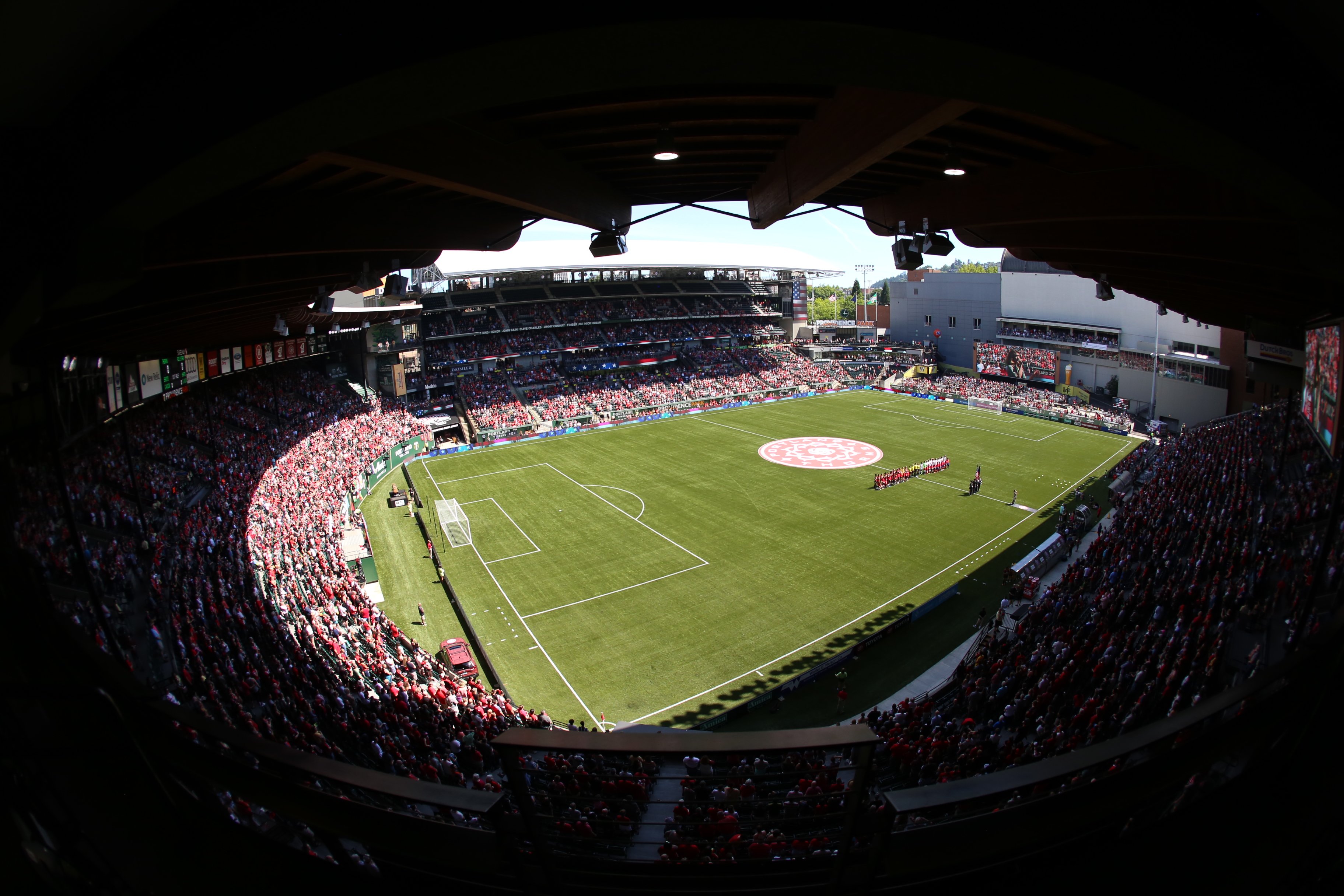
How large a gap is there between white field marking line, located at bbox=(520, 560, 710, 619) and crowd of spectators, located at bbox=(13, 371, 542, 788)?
169 inches

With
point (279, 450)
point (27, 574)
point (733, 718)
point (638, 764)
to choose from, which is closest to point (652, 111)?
point (27, 574)

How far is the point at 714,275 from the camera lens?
232 ft

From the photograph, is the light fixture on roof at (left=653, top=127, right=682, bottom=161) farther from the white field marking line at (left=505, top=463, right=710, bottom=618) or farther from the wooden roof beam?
the white field marking line at (left=505, top=463, right=710, bottom=618)

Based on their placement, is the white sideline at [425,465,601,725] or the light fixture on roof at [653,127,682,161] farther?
the white sideline at [425,465,601,725]

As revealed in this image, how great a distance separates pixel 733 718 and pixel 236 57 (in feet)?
51.0

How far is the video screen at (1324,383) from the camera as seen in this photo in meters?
16.7

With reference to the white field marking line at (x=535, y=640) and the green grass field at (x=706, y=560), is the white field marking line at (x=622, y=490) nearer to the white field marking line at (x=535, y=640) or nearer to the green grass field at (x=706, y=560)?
the green grass field at (x=706, y=560)

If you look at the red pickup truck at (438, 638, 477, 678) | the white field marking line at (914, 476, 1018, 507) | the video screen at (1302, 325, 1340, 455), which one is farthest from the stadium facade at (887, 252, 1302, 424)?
the red pickup truck at (438, 638, 477, 678)

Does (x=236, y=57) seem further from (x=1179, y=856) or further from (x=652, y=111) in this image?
(x=1179, y=856)

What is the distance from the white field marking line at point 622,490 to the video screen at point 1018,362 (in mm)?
41500

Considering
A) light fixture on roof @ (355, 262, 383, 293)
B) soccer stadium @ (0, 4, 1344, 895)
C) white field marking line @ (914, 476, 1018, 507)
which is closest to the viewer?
soccer stadium @ (0, 4, 1344, 895)

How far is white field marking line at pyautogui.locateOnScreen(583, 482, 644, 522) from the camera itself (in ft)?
101

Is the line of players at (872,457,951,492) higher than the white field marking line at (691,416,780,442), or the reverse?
the white field marking line at (691,416,780,442)

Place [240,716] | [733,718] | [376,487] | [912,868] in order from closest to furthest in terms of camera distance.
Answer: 1. [912,868]
2. [240,716]
3. [733,718]
4. [376,487]
